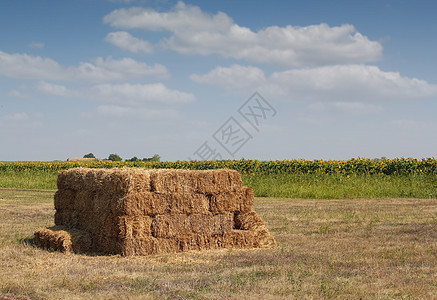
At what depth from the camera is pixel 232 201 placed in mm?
10664

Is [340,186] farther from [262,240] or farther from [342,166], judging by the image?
[262,240]

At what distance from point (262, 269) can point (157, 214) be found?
113 inches

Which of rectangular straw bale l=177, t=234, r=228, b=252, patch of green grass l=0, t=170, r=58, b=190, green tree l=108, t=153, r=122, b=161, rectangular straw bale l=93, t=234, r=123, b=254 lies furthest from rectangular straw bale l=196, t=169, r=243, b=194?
green tree l=108, t=153, r=122, b=161

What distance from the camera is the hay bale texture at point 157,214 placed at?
9664 millimetres

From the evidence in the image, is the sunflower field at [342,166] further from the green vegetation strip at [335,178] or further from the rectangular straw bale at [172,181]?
the rectangular straw bale at [172,181]

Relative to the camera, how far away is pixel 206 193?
10.4m

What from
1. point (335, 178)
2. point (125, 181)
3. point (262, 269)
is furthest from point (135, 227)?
point (335, 178)

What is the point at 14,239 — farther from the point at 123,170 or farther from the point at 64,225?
the point at 123,170

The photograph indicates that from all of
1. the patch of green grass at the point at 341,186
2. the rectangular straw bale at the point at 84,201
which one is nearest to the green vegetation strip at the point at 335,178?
the patch of green grass at the point at 341,186

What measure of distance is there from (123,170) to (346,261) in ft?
15.2

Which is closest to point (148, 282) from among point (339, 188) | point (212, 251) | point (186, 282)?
point (186, 282)

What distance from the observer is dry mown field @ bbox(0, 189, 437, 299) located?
6629 mm

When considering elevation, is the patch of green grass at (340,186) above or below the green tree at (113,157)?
below

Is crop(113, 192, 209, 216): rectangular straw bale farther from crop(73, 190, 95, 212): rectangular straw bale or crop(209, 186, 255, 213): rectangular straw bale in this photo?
crop(73, 190, 95, 212): rectangular straw bale
